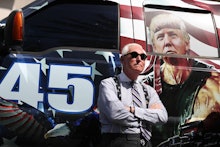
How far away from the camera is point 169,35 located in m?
3.52

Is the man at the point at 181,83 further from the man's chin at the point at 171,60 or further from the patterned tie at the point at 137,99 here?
the patterned tie at the point at 137,99

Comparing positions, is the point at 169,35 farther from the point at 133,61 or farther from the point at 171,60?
the point at 133,61

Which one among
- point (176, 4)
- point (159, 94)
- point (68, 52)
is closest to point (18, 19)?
point (68, 52)

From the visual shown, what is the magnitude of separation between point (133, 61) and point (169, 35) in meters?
0.53

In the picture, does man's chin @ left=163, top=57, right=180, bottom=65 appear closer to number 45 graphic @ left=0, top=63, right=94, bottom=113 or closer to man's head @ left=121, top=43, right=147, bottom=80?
man's head @ left=121, top=43, right=147, bottom=80

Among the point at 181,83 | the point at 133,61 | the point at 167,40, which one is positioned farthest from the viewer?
the point at 167,40

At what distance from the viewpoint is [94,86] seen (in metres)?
3.20

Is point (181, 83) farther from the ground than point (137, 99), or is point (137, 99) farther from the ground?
point (181, 83)

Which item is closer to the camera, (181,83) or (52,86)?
(52,86)

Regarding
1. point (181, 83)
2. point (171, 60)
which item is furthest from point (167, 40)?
point (181, 83)

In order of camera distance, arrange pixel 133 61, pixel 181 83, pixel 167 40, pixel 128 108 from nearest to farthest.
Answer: pixel 128 108 → pixel 133 61 → pixel 181 83 → pixel 167 40

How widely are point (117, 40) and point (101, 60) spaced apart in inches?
10.0

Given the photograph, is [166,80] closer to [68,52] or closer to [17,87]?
[68,52]

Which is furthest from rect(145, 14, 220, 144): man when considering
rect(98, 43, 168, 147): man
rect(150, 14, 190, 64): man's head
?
rect(98, 43, 168, 147): man
